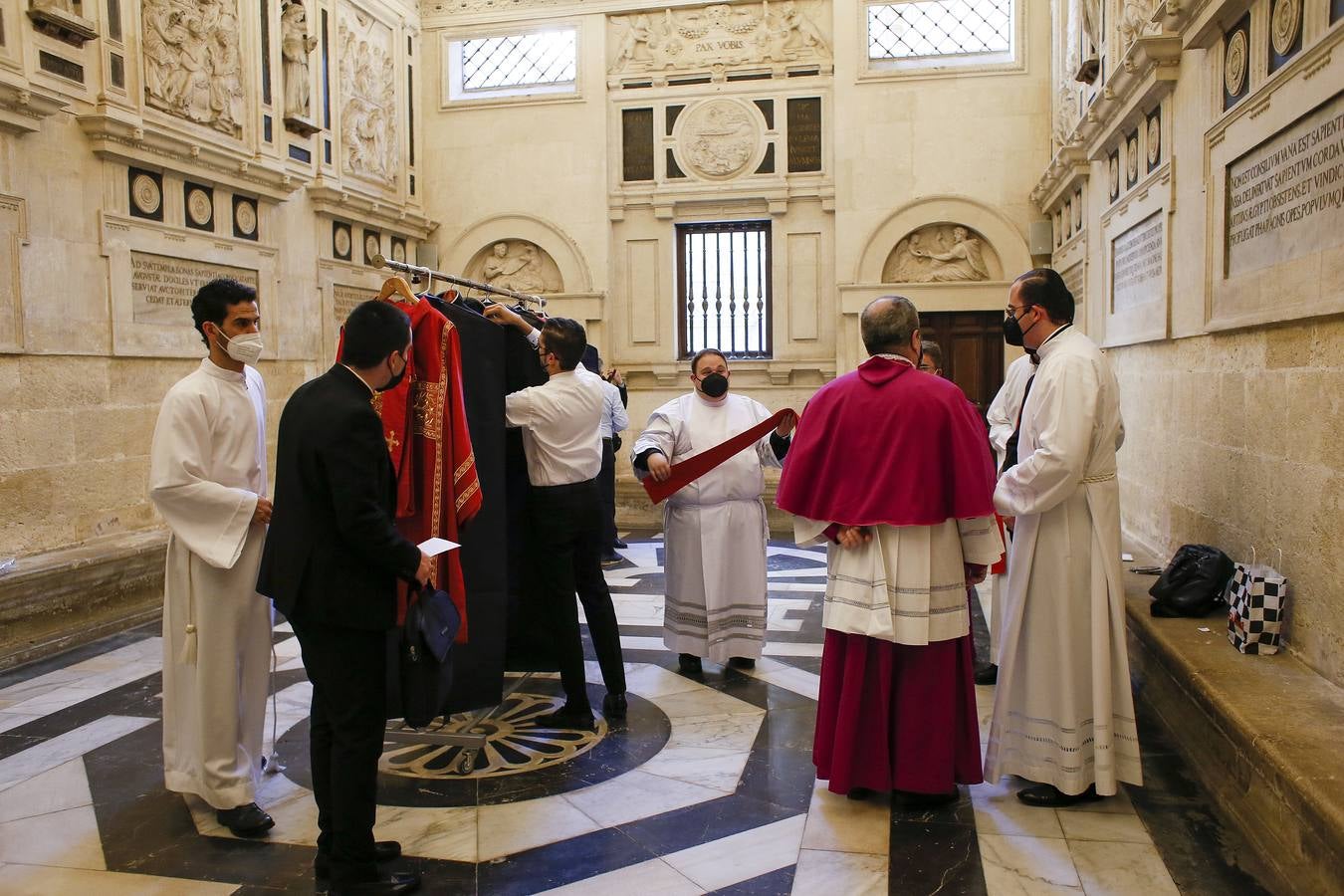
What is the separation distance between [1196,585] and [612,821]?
8.55ft

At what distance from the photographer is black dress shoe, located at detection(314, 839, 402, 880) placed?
9.44 ft

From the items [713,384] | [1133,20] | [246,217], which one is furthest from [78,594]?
[1133,20]

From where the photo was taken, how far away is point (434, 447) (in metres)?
3.39

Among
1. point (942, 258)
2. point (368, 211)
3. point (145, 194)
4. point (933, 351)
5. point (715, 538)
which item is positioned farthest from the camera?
point (942, 258)

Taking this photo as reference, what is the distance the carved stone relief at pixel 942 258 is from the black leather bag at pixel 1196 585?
651 centimetres

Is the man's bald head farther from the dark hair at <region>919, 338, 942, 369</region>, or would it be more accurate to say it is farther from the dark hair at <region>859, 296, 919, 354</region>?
the dark hair at <region>919, 338, 942, 369</region>

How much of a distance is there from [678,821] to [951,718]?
0.96 meters

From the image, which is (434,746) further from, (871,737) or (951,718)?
(951,718)

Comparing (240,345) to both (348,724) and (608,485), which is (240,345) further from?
(608,485)

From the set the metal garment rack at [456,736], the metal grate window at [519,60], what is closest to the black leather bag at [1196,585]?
the metal garment rack at [456,736]

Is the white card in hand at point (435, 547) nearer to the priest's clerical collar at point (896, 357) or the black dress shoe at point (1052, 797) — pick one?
the priest's clerical collar at point (896, 357)

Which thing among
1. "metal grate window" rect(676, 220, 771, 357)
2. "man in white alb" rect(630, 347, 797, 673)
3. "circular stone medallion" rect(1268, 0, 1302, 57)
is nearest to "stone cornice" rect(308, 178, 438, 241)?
"metal grate window" rect(676, 220, 771, 357)

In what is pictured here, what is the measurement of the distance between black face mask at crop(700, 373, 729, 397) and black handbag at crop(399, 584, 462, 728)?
2.38 meters

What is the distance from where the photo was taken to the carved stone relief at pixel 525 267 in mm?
11367
